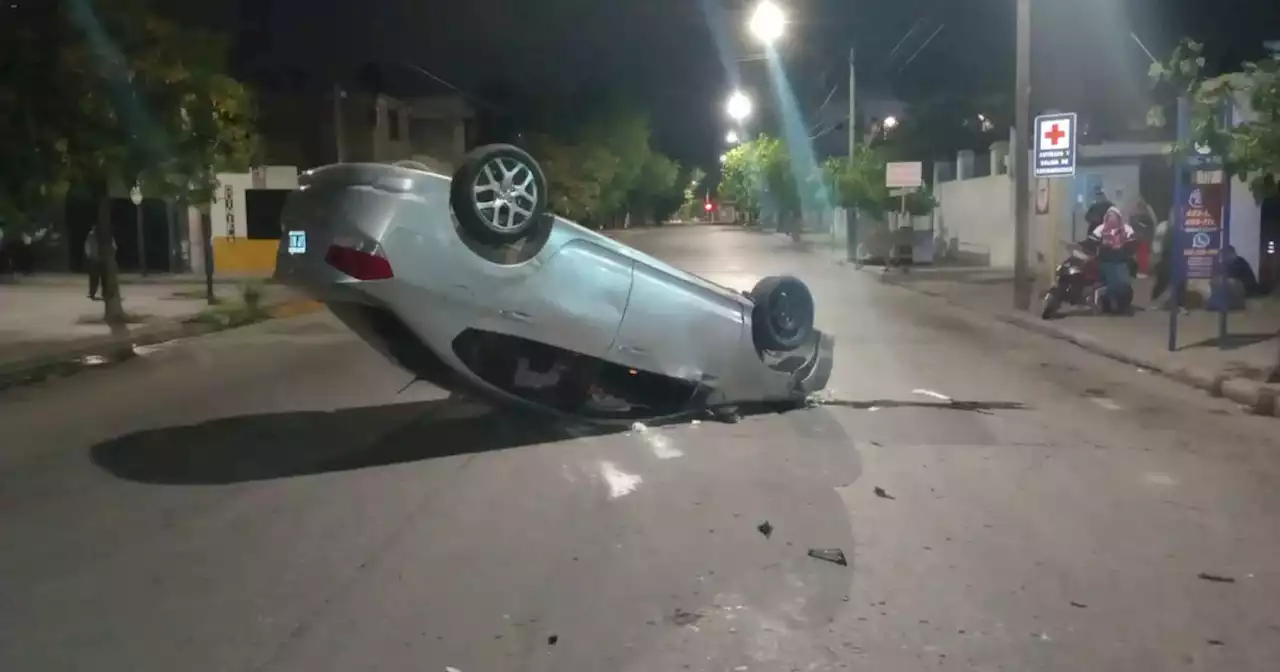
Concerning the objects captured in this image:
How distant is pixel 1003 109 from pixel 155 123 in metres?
53.3

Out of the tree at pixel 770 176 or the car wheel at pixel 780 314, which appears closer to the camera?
the car wheel at pixel 780 314

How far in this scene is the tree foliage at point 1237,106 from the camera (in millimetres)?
12062

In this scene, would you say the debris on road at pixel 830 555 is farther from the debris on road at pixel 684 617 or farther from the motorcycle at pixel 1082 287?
the motorcycle at pixel 1082 287

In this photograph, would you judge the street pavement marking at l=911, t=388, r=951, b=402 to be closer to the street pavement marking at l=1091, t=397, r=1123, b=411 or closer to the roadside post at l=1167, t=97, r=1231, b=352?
the street pavement marking at l=1091, t=397, r=1123, b=411

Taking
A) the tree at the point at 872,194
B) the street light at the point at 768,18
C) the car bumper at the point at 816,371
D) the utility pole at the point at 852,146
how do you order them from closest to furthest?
the car bumper at the point at 816,371 → the street light at the point at 768,18 → the tree at the point at 872,194 → the utility pole at the point at 852,146

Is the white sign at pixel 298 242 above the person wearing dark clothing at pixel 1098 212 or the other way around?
the other way around

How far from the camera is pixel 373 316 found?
8.52 metres

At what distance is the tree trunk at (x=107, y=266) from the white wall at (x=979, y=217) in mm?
24871

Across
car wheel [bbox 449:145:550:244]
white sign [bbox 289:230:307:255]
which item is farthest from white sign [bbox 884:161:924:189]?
white sign [bbox 289:230:307:255]

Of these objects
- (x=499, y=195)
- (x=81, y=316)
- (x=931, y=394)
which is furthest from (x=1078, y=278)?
(x=81, y=316)

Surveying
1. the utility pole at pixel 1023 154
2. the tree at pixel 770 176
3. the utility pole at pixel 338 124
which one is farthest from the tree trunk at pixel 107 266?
the tree at pixel 770 176

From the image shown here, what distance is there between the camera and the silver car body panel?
25.6 feet

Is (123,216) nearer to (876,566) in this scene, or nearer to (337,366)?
(337,366)

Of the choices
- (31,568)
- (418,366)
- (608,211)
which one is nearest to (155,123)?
(418,366)
